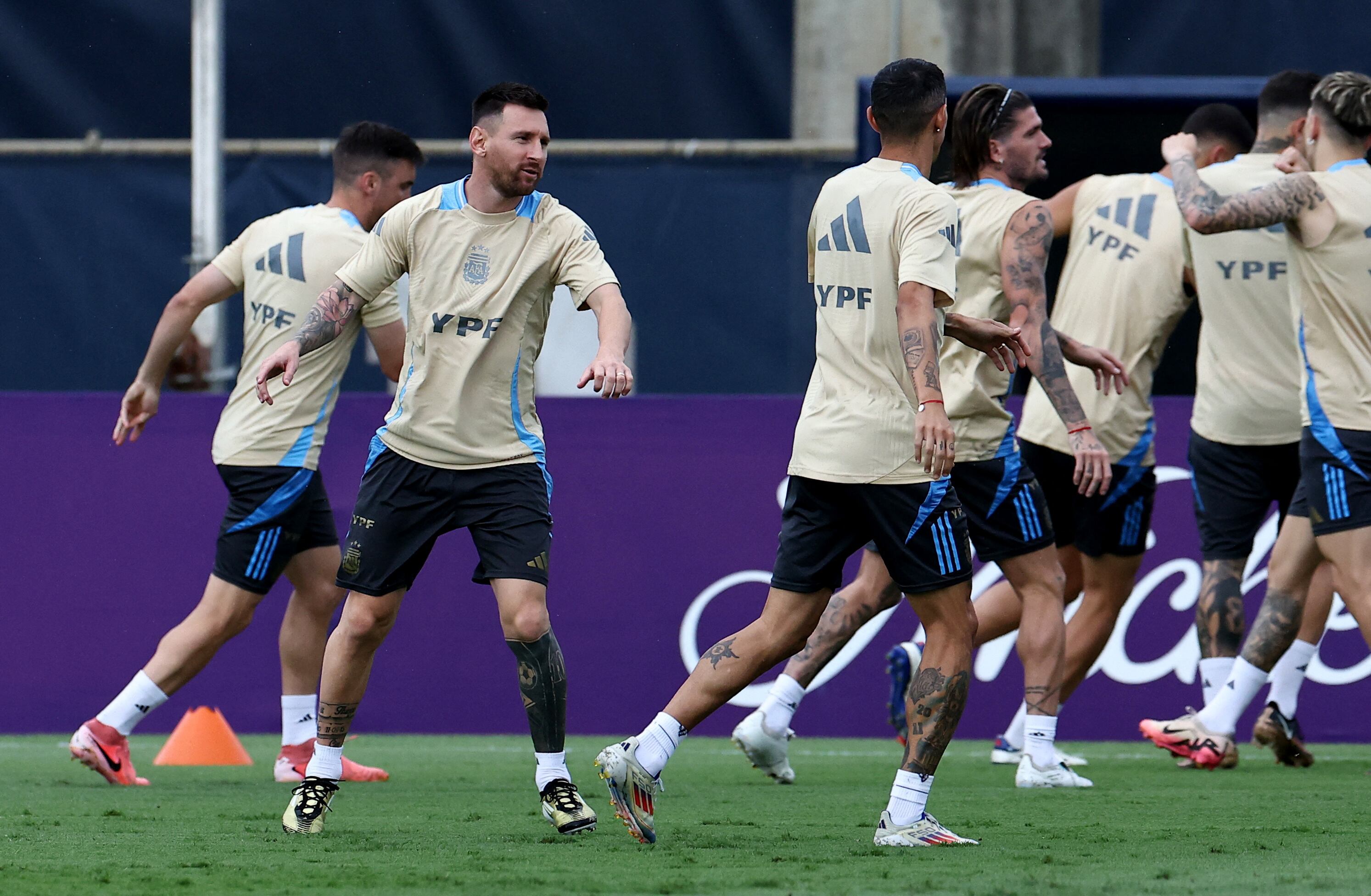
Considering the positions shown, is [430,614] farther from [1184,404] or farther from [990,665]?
[1184,404]

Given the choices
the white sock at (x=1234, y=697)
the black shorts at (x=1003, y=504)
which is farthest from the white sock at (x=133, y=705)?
the white sock at (x=1234, y=697)

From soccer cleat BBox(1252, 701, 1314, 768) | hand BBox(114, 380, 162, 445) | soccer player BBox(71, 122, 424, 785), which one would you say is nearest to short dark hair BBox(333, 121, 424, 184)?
soccer player BBox(71, 122, 424, 785)

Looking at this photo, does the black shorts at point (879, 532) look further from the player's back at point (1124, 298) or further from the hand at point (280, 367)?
the player's back at point (1124, 298)

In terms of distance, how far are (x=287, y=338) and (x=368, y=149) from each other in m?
0.74

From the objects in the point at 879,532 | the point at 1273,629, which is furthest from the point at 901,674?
the point at 879,532

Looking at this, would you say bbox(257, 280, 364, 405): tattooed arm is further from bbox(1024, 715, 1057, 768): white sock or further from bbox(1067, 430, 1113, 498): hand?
bbox(1024, 715, 1057, 768): white sock

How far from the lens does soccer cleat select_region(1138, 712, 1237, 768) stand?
271 inches

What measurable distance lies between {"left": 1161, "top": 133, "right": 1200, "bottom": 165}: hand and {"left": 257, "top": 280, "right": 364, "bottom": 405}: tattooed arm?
105 inches

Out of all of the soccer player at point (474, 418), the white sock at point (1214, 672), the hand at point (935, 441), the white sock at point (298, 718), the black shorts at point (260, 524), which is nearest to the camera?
the hand at point (935, 441)

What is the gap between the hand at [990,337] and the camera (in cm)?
492

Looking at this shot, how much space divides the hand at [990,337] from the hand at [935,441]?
415mm

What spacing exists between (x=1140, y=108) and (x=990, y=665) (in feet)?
8.93

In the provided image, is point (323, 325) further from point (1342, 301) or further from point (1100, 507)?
point (1100, 507)

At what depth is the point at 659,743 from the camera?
479 cm
